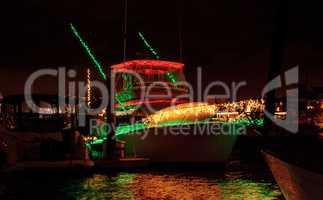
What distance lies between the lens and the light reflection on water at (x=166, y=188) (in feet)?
51.6

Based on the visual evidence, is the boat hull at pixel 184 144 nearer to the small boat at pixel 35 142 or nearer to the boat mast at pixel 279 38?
the small boat at pixel 35 142

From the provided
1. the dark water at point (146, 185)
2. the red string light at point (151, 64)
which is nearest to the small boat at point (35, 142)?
the dark water at point (146, 185)

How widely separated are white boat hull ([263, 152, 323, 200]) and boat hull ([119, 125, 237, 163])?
1067cm

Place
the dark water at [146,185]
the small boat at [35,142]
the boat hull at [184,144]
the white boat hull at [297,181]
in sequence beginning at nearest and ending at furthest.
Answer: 1. the white boat hull at [297,181]
2. the dark water at [146,185]
3. the small boat at [35,142]
4. the boat hull at [184,144]

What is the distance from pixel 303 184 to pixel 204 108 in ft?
49.4

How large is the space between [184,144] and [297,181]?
13113 millimetres

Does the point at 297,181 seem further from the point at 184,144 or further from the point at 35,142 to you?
the point at 35,142

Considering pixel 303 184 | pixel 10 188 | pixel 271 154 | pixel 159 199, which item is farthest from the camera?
pixel 10 188

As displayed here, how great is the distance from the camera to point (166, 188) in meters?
17.0

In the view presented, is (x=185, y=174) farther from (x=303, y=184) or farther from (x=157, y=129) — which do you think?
(x=303, y=184)

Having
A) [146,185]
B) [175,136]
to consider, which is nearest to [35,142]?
[146,185]

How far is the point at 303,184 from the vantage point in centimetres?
755

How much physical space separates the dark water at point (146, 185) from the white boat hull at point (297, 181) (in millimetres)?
6171

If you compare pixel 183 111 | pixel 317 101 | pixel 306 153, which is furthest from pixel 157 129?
pixel 317 101
